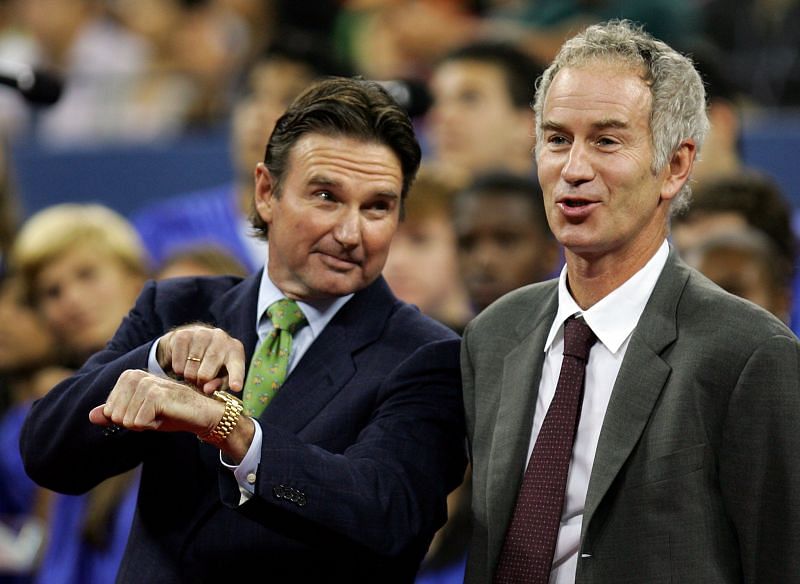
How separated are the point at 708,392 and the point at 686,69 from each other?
0.62 metres

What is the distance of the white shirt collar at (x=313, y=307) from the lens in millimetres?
2922

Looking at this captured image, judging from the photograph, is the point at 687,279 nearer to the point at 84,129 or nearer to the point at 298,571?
the point at 298,571

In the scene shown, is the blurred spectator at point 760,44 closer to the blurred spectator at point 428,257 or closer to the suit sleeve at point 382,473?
the blurred spectator at point 428,257

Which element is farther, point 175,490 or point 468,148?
point 468,148

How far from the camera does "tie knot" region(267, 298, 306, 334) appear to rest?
114 inches

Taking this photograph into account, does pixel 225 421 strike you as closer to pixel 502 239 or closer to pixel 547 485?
pixel 547 485

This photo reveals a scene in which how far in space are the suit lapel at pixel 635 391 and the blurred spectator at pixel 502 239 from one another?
7.72ft

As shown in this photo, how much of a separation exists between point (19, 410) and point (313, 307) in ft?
9.60

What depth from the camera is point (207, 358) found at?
251 centimetres

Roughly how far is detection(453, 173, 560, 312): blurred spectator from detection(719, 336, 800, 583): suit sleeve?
2542 mm

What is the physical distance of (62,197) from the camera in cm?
830

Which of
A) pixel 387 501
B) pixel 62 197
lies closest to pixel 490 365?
pixel 387 501

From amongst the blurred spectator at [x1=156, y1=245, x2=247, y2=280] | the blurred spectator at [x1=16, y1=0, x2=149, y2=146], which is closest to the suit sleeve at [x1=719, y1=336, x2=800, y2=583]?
the blurred spectator at [x1=156, y1=245, x2=247, y2=280]

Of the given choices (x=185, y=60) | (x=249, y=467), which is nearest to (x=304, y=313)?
(x=249, y=467)
